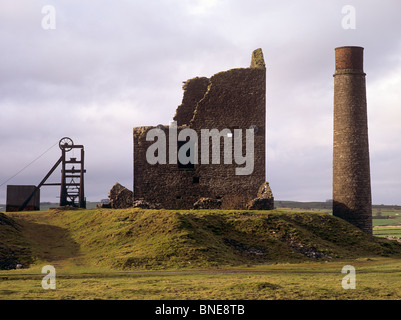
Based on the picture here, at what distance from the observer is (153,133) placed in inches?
1348

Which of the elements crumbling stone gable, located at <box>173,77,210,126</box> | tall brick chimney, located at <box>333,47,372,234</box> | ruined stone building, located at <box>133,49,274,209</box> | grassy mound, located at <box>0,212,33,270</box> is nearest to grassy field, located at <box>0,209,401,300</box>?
grassy mound, located at <box>0,212,33,270</box>

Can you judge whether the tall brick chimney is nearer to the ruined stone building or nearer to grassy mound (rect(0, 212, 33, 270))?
the ruined stone building

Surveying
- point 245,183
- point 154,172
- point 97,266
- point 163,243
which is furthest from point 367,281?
point 154,172

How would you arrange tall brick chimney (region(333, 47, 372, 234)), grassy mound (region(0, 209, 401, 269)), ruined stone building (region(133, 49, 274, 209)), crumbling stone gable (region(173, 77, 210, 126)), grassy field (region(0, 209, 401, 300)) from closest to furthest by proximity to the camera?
grassy field (region(0, 209, 401, 300))
grassy mound (region(0, 209, 401, 269))
ruined stone building (region(133, 49, 274, 209))
tall brick chimney (region(333, 47, 372, 234))
crumbling stone gable (region(173, 77, 210, 126))

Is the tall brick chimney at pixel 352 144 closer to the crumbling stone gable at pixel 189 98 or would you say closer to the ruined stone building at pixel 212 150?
the ruined stone building at pixel 212 150

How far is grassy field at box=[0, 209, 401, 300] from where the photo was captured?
1673 cm

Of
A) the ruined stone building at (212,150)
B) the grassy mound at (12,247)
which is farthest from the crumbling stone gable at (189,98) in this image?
the grassy mound at (12,247)

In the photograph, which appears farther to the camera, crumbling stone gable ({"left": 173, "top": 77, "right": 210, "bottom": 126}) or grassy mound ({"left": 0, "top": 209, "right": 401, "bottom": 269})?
crumbling stone gable ({"left": 173, "top": 77, "right": 210, "bottom": 126})

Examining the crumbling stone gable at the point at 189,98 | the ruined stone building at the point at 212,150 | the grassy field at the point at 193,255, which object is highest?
the crumbling stone gable at the point at 189,98

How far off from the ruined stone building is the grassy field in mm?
4230

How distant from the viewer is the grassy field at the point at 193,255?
1673 cm

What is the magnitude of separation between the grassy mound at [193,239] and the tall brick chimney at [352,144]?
10.00 feet

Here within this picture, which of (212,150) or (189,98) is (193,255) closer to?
(212,150)
